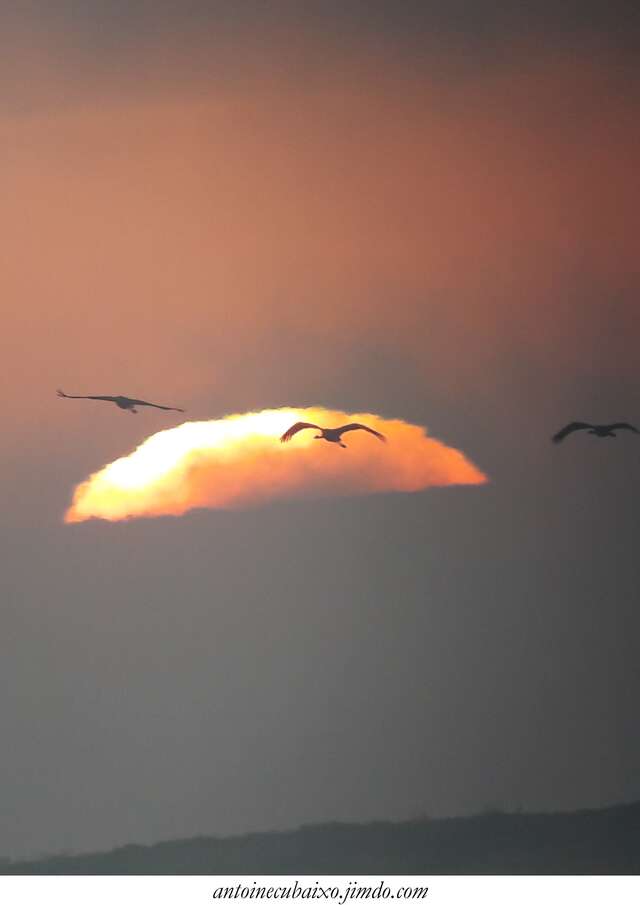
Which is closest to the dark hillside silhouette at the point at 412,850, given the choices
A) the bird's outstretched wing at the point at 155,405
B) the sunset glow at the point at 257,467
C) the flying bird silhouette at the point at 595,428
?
the sunset glow at the point at 257,467

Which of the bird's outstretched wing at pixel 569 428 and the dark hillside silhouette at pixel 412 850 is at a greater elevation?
the bird's outstretched wing at pixel 569 428

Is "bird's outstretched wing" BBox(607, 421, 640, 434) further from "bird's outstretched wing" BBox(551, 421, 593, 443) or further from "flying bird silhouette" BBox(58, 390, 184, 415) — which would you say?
"flying bird silhouette" BBox(58, 390, 184, 415)

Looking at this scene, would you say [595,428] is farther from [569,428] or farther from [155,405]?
[155,405]

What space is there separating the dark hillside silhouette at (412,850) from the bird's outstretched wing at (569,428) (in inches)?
39.5

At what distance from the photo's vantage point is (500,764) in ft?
10.1

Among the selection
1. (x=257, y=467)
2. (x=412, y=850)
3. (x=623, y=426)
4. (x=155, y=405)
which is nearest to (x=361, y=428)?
(x=257, y=467)

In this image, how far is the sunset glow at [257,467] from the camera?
3168 millimetres

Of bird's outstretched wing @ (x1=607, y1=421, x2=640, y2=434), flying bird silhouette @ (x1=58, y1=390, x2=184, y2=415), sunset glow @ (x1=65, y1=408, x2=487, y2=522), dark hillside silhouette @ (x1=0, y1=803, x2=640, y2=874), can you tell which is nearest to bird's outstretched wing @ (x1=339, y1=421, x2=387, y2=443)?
sunset glow @ (x1=65, y1=408, x2=487, y2=522)

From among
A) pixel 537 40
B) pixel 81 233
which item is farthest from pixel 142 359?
pixel 537 40

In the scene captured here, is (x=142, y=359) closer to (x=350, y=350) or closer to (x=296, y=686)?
(x=350, y=350)

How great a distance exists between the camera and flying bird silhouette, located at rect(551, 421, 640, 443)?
125 inches

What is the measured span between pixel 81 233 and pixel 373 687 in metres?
1.51

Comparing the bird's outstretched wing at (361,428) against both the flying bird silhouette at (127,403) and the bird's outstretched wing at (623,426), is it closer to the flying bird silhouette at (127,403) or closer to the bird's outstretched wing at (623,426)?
the flying bird silhouette at (127,403)
